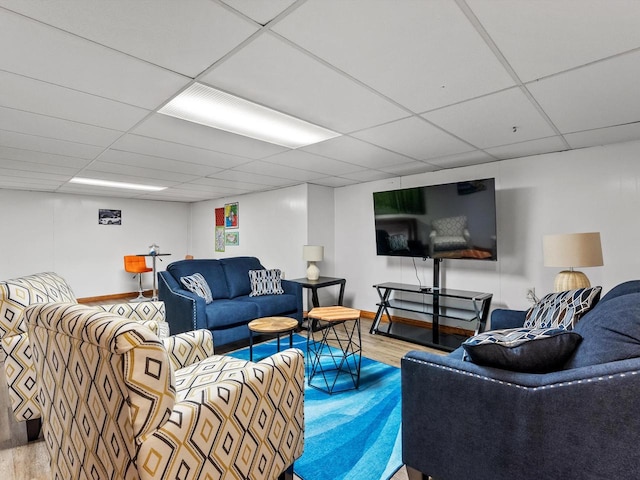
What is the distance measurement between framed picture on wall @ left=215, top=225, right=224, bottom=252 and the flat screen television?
150 inches

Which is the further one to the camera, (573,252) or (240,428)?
(573,252)

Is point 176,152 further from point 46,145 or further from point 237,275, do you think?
point 237,275

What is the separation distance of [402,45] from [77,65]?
66.8 inches

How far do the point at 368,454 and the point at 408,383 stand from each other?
0.65 m

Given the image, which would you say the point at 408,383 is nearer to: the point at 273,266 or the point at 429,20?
the point at 429,20

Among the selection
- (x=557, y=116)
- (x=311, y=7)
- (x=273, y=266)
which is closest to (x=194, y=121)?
(x=311, y=7)

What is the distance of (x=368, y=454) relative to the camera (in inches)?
75.1

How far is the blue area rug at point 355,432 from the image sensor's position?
1789 millimetres

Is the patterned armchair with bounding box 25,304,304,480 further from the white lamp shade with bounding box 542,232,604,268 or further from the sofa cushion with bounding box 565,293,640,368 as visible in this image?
the white lamp shade with bounding box 542,232,604,268

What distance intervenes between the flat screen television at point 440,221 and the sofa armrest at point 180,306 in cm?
250

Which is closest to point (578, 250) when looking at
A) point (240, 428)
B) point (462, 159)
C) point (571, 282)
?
point (571, 282)

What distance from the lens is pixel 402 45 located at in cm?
161

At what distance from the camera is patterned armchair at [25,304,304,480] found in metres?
1.00

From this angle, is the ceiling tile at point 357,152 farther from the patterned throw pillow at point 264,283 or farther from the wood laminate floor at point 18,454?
the wood laminate floor at point 18,454
